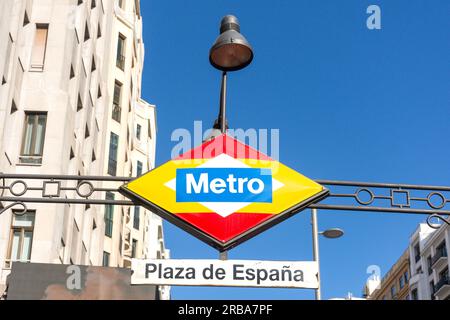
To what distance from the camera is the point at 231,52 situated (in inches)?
349

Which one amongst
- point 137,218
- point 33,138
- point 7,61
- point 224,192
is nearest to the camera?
point 224,192

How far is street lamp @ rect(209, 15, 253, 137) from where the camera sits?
29.0 ft

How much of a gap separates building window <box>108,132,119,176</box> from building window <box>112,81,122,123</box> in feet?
3.84

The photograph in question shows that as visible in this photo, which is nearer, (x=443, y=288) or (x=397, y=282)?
(x=443, y=288)

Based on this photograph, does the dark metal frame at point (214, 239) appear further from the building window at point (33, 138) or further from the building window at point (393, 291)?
the building window at point (393, 291)

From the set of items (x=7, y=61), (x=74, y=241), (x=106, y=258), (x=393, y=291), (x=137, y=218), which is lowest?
(x=74, y=241)

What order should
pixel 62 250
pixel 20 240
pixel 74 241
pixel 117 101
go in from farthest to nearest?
pixel 117 101 < pixel 74 241 < pixel 62 250 < pixel 20 240

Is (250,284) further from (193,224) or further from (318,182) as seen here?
(318,182)

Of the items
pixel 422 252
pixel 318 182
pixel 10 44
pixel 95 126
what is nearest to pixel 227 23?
pixel 318 182

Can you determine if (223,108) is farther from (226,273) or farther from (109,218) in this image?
(109,218)

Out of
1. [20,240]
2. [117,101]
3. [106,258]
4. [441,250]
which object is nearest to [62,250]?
[20,240]

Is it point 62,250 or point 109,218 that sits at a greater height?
point 109,218

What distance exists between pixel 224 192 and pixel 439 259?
222ft

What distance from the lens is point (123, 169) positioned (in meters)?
41.4
